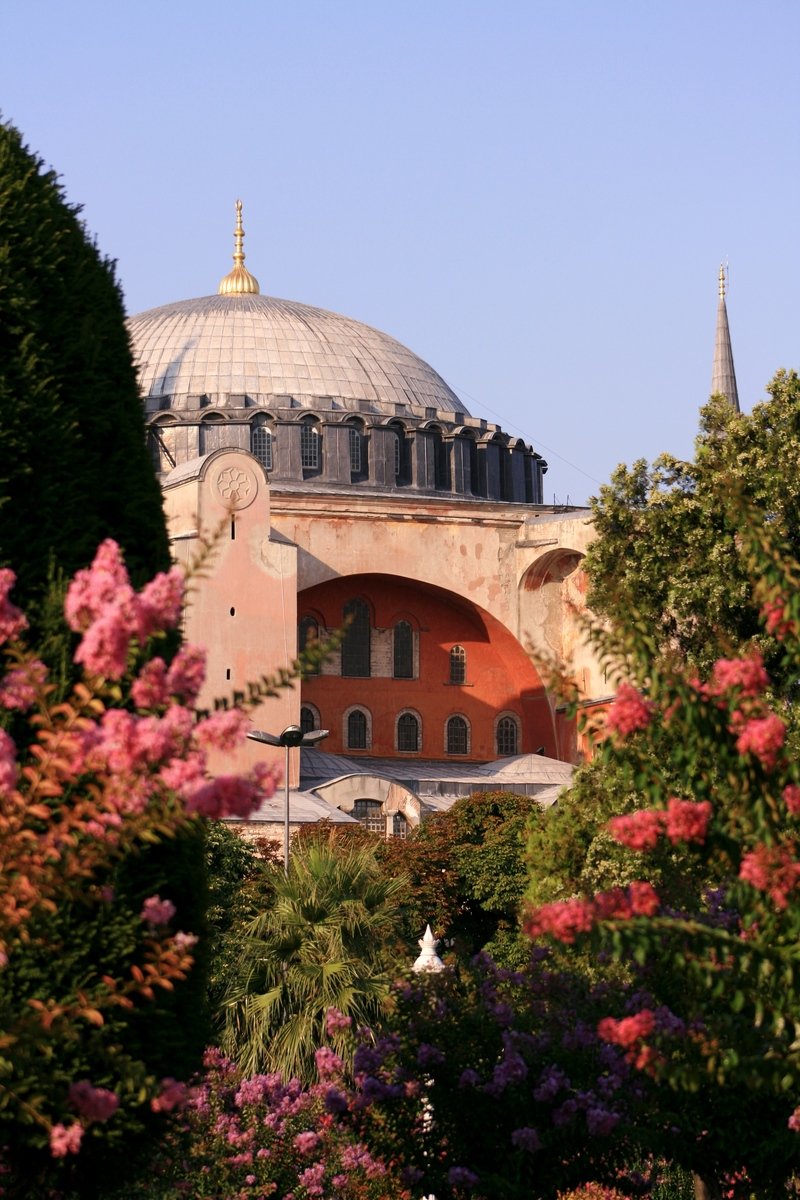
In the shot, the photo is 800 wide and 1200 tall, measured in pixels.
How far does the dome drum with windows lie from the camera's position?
5381 centimetres

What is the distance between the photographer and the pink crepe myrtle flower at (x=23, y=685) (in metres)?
6.27

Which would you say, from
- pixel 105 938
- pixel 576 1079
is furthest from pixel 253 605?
pixel 105 938

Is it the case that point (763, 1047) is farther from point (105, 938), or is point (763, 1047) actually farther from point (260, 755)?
point (260, 755)

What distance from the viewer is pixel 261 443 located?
177 feet

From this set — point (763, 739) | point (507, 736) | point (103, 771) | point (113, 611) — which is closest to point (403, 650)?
point (507, 736)

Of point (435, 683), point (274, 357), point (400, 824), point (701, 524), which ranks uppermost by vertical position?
point (274, 357)

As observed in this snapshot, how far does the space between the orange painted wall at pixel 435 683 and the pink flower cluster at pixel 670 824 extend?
1724 inches

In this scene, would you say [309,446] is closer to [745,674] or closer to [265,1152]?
[265,1152]

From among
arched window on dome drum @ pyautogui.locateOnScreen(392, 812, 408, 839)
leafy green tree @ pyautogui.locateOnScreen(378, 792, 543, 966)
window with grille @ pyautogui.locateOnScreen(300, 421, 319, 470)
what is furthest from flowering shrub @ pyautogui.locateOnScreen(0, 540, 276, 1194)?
window with grille @ pyautogui.locateOnScreen(300, 421, 319, 470)

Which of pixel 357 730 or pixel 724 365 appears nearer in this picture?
pixel 357 730

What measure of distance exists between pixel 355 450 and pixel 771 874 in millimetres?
48001

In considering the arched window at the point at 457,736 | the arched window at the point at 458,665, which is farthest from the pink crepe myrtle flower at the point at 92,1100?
the arched window at the point at 458,665

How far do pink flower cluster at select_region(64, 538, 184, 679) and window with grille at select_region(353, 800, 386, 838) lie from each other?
38.8 m

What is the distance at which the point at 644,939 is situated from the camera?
6.85m
